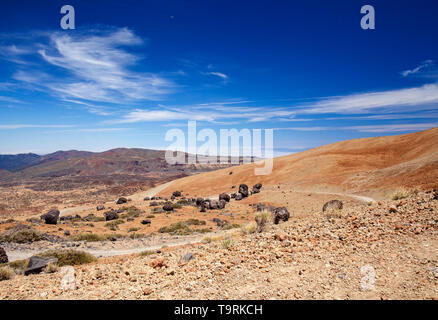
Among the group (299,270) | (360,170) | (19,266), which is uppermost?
(360,170)

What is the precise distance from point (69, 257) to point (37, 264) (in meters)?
1.58

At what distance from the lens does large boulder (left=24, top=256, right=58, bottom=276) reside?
8636mm

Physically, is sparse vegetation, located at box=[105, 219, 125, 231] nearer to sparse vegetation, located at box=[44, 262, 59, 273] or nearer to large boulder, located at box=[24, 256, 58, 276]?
large boulder, located at box=[24, 256, 58, 276]

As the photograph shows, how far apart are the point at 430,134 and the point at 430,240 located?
197ft

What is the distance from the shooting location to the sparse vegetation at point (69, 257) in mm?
9953

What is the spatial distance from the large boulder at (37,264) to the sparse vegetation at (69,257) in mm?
608

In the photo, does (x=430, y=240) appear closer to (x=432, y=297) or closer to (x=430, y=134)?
(x=432, y=297)

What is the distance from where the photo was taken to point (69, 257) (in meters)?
10.4

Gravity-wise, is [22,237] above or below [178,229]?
above

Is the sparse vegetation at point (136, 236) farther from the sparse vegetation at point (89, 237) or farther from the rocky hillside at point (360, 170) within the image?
the rocky hillside at point (360, 170)

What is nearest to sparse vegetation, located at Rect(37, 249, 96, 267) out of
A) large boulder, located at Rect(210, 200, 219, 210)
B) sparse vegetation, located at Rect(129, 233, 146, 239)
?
sparse vegetation, located at Rect(129, 233, 146, 239)

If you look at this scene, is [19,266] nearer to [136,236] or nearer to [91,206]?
[136,236]

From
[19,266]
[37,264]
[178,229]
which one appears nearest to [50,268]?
[37,264]
